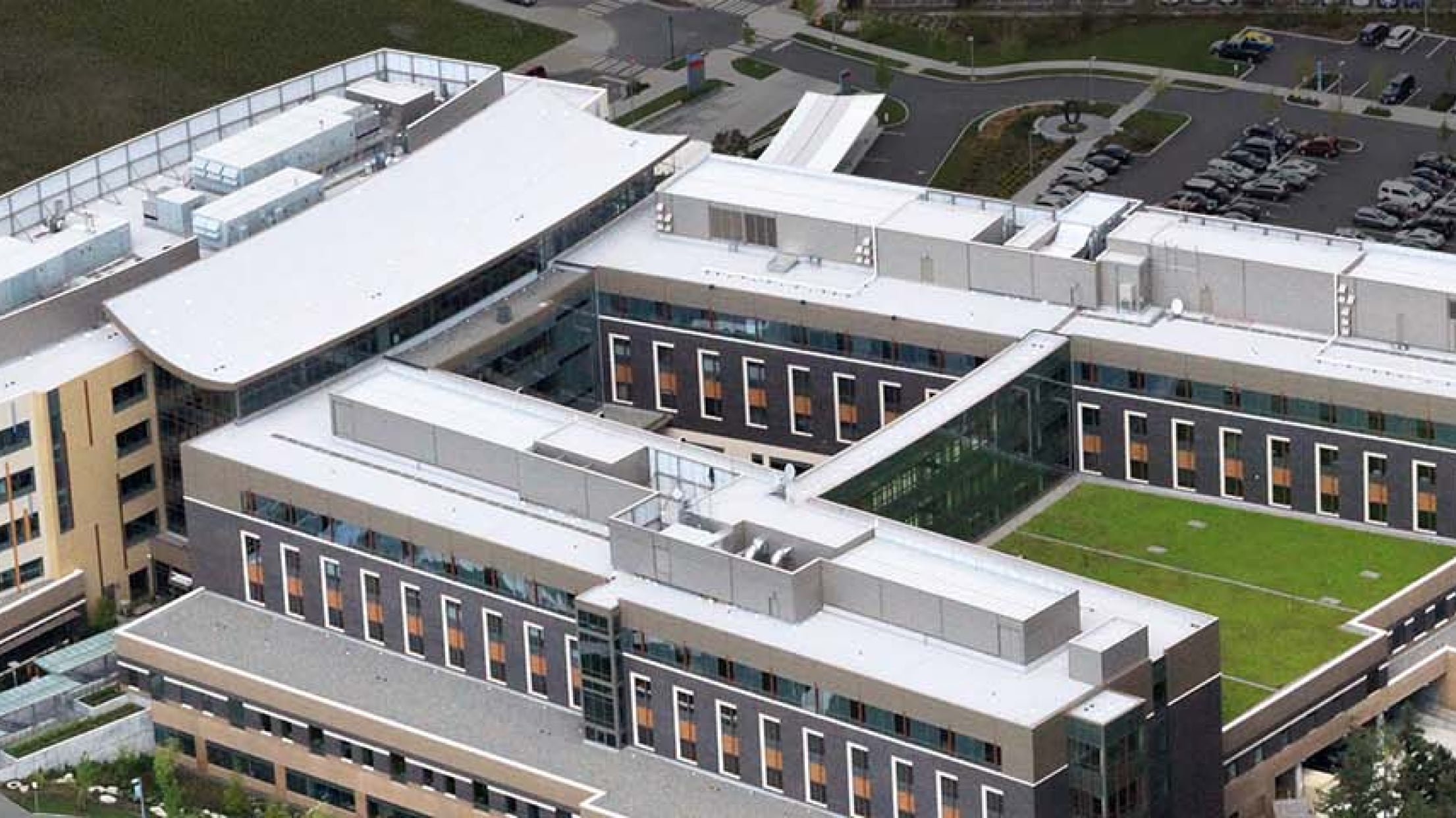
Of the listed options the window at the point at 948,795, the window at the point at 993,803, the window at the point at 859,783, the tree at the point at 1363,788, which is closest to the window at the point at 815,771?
the window at the point at 859,783

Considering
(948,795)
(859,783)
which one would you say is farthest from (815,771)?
(948,795)

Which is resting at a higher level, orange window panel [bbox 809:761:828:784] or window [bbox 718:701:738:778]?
window [bbox 718:701:738:778]

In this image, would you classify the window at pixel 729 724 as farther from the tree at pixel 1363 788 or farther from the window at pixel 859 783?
the tree at pixel 1363 788

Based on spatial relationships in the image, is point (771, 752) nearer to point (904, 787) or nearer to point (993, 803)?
point (904, 787)

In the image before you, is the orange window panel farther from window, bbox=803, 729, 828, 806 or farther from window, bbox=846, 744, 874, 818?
window, bbox=846, 744, 874, 818

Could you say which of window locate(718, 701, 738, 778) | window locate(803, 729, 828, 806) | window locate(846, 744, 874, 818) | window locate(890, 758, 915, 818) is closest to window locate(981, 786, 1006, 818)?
window locate(890, 758, 915, 818)

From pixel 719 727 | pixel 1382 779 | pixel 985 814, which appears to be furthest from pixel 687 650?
pixel 1382 779
